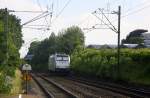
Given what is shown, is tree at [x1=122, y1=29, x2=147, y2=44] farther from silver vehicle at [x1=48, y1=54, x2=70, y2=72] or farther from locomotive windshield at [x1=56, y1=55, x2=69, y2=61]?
silver vehicle at [x1=48, y1=54, x2=70, y2=72]

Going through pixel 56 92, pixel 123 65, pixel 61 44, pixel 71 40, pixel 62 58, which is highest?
pixel 71 40

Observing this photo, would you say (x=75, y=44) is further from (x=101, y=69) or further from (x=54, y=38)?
(x=101, y=69)

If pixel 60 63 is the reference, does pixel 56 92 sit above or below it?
below

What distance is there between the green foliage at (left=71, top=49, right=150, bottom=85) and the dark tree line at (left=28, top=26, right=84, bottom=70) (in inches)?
1091

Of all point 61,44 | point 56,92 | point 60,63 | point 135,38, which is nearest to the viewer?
point 56,92

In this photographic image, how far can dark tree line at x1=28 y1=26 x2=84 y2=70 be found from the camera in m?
115

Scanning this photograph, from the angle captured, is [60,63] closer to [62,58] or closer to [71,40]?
[62,58]

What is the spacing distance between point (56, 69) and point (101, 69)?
15.0 m

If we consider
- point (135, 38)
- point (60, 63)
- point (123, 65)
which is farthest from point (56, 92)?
point (135, 38)

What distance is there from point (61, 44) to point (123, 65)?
5372 cm

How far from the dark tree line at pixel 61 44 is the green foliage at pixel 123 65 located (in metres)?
27.7

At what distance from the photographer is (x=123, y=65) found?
63406mm

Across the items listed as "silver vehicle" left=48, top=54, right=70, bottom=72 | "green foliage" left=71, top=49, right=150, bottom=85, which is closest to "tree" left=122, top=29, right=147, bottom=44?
"green foliage" left=71, top=49, right=150, bottom=85

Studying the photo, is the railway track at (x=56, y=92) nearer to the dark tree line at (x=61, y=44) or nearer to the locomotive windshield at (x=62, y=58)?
the locomotive windshield at (x=62, y=58)
